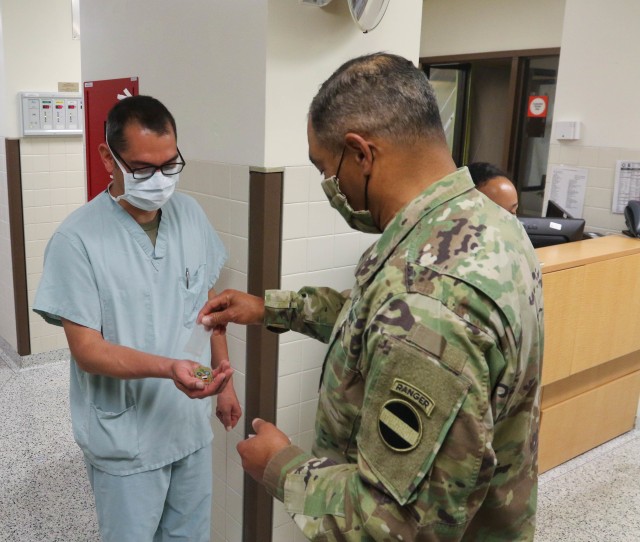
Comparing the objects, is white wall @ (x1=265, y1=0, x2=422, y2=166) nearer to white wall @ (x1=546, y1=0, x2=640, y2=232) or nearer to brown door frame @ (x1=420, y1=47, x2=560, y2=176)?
white wall @ (x1=546, y1=0, x2=640, y2=232)

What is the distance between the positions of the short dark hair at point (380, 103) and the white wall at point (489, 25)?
14.7 ft

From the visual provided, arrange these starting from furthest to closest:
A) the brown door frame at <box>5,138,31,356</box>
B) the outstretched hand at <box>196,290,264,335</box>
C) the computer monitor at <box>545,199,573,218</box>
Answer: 1. the brown door frame at <box>5,138,31,356</box>
2. the computer monitor at <box>545,199,573,218</box>
3. the outstretched hand at <box>196,290,264,335</box>

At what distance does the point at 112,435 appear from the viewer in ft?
5.33

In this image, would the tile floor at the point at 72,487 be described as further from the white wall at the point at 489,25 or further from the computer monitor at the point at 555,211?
the white wall at the point at 489,25

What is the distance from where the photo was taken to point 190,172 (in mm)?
2256

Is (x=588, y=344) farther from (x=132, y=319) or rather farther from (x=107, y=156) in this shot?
(x=107, y=156)

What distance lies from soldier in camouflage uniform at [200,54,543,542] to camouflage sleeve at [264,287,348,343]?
0.35m

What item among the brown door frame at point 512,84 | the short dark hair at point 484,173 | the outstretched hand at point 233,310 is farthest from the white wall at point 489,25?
the outstretched hand at point 233,310

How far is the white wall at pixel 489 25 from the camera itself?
5027mm

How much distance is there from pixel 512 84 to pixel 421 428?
5.05 metres

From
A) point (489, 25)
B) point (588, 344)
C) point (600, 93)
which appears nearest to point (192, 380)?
point (588, 344)

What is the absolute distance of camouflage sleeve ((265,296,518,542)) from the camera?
90 centimetres

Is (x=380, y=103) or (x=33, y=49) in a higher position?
(x=33, y=49)

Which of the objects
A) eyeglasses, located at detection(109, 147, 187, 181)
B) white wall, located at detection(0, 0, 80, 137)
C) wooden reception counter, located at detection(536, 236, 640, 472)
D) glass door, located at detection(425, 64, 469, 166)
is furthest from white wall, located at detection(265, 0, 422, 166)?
glass door, located at detection(425, 64, 469, 166)
